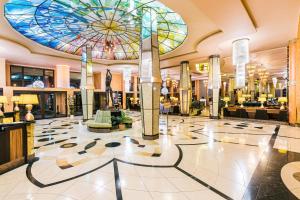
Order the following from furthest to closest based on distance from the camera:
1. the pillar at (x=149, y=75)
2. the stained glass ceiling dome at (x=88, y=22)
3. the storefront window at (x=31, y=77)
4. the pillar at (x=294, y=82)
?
the storefront window at (x=31, y=77), the pillar at (x=294, y=82), the stained glass ceiling dome at (x=88, y=22), the pillar at (x=149, y=75)

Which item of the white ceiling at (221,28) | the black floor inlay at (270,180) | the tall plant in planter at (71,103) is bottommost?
the black floor inlay at (270,180)

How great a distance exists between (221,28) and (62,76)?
38.3ft

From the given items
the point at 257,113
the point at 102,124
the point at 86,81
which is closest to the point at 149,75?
the point at 102,124

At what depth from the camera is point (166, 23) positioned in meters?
6.73

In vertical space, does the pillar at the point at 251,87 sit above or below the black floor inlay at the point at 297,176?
above

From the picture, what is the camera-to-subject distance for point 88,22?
6707 millimetres

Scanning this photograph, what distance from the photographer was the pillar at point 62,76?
42.0ft

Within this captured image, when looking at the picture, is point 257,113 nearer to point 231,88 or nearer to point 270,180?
point 270,180

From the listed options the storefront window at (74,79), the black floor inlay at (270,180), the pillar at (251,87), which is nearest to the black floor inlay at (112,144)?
the black floor inlay at (270,180)

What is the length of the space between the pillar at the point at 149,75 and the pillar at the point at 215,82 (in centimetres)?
613

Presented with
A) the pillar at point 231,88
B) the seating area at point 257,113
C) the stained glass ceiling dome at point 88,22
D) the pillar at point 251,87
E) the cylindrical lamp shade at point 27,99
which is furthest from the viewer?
the pillar at point 231,88

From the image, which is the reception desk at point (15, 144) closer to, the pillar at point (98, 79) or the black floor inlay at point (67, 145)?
the black floor inlay at point (67, 145)

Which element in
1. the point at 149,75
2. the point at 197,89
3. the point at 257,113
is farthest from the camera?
the point at 197,89

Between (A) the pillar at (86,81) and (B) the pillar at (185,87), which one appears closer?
(A) the pillar at (86,81)
